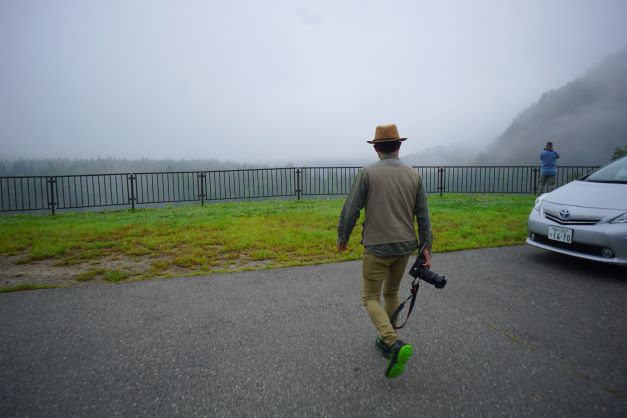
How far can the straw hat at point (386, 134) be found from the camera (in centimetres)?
266

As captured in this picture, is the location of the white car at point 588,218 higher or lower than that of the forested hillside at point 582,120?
lower

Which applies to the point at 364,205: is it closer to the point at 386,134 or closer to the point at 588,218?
the point at 386,134

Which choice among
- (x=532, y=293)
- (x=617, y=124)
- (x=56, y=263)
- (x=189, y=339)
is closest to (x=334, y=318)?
(x=189, y=339)

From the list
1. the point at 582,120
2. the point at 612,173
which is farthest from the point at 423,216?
the point at 582,120

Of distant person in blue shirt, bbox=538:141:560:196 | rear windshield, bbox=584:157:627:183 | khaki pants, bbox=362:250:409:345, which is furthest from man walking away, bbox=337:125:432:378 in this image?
distant person in blue shirt, bbox=538:141:560:196

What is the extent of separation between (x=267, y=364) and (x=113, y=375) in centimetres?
113

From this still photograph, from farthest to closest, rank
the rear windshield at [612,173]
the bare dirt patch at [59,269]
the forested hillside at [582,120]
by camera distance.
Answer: the forested hillside at [582,120]
the rear windshield at [612,173]
the bare dirt patch at [59,269]

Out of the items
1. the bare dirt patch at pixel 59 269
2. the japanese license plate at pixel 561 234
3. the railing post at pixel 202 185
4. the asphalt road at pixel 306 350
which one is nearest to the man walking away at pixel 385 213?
the asphalt road at pixel 306 350

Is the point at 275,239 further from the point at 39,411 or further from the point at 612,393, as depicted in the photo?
the point at 612,393

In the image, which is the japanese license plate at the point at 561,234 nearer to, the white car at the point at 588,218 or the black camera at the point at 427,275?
the white car at the point at 588,218

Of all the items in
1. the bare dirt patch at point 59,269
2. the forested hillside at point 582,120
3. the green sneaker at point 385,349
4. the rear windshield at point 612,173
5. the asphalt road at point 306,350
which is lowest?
the asphalt road at point 306,350

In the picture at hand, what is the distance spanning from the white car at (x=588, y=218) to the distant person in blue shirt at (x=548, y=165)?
7772 millimetres

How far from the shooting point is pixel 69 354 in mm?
2910

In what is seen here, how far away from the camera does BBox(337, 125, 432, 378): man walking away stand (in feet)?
8.65
